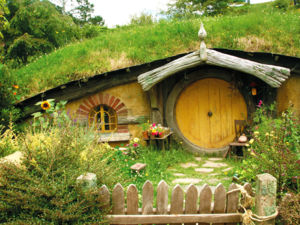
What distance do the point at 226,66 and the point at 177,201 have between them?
3942mm

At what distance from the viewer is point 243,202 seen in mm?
2553

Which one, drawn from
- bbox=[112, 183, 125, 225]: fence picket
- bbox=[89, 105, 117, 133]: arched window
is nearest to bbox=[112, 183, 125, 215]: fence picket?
bbox=[112, 183, 125, 225]: fence picket

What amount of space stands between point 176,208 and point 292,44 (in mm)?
6812

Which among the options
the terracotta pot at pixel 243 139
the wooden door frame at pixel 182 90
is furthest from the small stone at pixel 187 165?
the terracotta pot at pixel 243 139

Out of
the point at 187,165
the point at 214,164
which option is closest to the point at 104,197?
the point at 187,165

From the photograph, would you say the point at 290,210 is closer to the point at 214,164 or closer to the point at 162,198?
the point at 162,198

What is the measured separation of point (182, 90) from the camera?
688 cm

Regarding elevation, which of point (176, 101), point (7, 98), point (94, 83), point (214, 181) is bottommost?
point (214, 181)

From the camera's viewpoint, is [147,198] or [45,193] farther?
[147,198]

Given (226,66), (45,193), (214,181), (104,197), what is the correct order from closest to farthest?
(45,193), (104,197), (214,181), (226,66)

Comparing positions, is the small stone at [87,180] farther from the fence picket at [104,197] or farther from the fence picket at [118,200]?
the fence picket at [118,200]

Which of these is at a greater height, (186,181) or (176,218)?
(176,218)

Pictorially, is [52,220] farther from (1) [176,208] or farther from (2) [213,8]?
(2) [213,8]

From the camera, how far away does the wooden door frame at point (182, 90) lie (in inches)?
260
